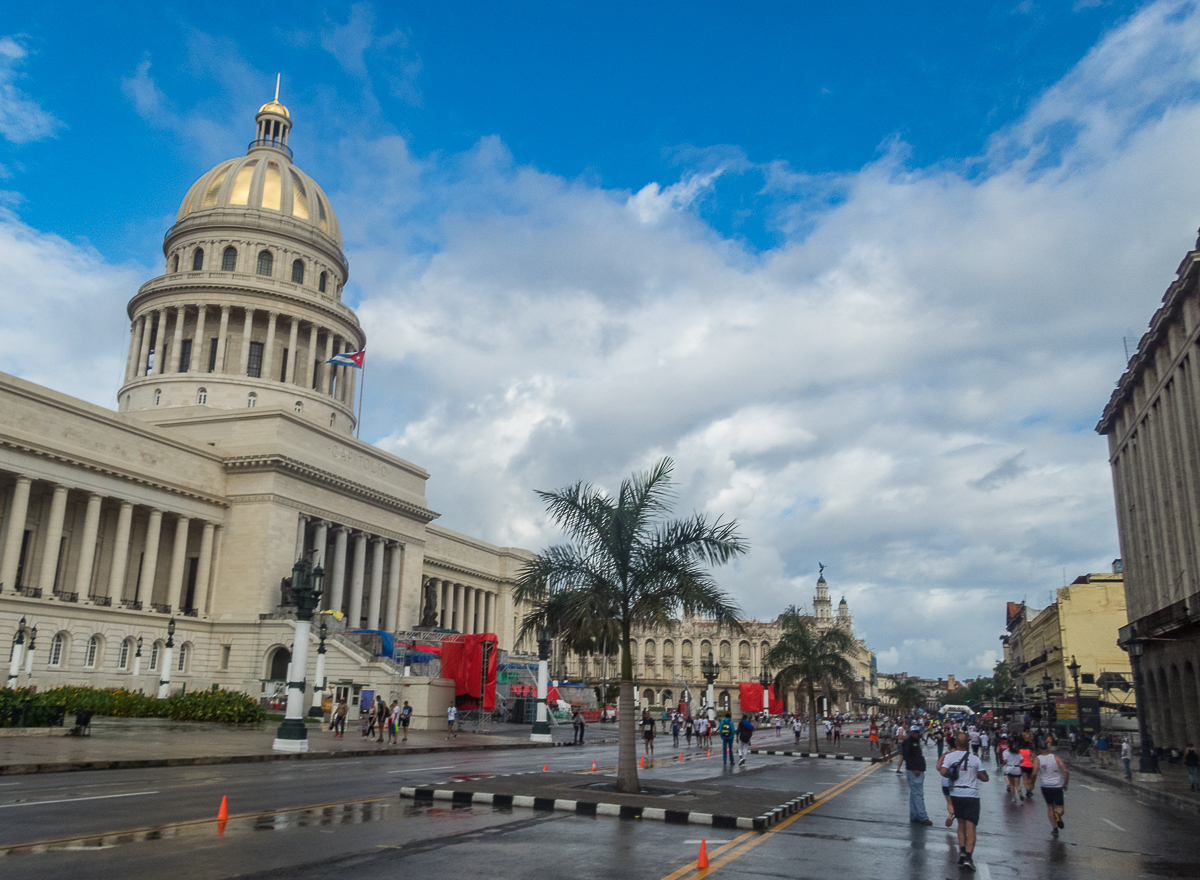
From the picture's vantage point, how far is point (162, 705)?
3581 cm

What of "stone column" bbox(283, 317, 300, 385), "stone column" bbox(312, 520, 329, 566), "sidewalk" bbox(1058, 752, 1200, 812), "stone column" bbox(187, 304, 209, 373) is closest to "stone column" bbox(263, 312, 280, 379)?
"stone column" bbox(283, 317, 300, 385)

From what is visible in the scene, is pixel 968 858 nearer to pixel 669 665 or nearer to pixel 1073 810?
pixel 1073 810

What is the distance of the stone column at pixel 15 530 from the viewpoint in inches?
1788

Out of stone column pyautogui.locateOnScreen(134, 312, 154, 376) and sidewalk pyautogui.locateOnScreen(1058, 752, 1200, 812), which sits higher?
stone column pyautogui.locateOnScreen(134, 312, 154, 376)

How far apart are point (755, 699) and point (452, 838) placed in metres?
90.7

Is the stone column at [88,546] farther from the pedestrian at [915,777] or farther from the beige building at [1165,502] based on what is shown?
the beige building at [1165,502]

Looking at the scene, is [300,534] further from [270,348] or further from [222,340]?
[222,340]

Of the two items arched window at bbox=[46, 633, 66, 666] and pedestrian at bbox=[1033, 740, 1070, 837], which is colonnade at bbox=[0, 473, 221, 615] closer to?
arched window at bbox=[46, 633, 66, 666]

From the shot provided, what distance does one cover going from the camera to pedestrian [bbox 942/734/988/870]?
38.9ft

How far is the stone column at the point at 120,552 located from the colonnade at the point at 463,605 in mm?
31474

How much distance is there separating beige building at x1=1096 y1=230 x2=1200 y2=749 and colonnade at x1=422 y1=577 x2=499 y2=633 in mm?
52032

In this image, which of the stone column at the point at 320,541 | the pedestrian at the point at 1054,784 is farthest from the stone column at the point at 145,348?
the pedestrian at the point at 1054,784

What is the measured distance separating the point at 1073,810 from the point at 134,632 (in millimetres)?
45729

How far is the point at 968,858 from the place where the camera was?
38.6 ft
